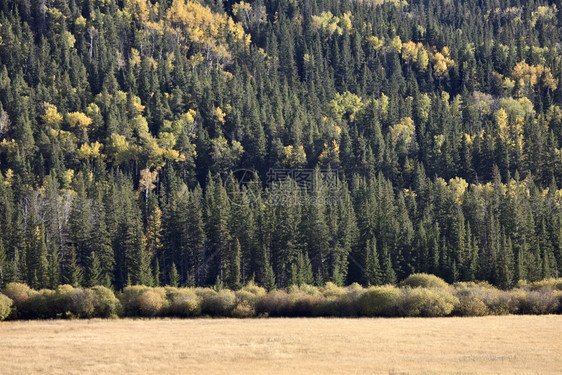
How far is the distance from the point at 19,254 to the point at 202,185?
59106mm

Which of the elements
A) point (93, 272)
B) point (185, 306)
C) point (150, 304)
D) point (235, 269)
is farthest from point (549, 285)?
point (93, 272)

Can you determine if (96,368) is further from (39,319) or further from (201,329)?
(39,319)

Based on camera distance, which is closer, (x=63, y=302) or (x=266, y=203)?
(x=63, y=302)

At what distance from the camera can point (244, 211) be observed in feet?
456

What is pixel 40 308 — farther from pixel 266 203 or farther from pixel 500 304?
pixel 500 304

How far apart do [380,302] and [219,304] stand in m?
20.7

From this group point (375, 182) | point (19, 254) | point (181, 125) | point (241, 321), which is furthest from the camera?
point (181, 125)

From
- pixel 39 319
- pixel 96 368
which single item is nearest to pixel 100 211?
pixel 39 319

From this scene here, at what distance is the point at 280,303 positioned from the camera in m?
100

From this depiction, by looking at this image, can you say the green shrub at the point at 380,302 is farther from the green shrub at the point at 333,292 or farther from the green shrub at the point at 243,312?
the green shrub at the point at 243,312

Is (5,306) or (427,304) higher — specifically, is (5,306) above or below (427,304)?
above

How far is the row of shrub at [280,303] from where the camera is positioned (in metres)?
94.3

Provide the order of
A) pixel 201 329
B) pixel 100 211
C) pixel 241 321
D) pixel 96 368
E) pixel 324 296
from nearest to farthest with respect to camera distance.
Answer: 1. pixel 96 368
2. pixel 201 329
3. pixel 241 321
4. pixel 324 296
5. pixel 100 211

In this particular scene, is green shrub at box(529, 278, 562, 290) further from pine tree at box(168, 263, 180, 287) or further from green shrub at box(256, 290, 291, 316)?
pine tree at box(168, 263, 180, 287)
